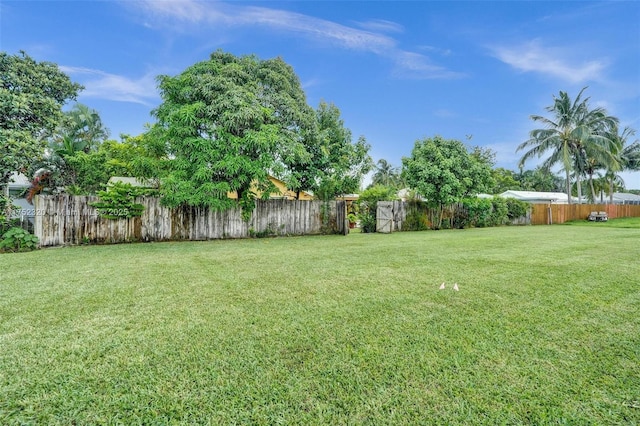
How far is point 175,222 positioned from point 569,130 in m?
25.3

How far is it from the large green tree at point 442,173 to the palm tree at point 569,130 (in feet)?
33.9

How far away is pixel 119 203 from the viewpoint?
804 cm

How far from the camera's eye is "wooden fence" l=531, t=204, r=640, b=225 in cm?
1808

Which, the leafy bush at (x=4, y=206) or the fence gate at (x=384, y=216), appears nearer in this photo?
the leafy bush at (x=4, y=206)

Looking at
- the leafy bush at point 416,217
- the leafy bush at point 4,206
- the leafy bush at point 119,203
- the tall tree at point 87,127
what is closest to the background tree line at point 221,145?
the leafy bush at point 4,206

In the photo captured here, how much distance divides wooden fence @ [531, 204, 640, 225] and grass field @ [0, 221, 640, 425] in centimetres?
1712

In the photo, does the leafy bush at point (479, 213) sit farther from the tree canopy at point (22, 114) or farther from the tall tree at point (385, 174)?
the tall tree at point (385, 174)

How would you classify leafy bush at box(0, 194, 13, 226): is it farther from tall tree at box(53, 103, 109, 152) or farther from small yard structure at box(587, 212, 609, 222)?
small yard structure at box(587, 212, 609, 222)

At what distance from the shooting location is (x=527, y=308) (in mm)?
2812

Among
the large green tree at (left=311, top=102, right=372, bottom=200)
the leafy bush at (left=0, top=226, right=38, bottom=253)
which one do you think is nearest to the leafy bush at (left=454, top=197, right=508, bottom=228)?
the large green tree at (left=311, top=102, right=372, bottom=200)

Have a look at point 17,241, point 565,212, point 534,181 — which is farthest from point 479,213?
point 534,181

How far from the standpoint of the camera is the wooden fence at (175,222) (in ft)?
24.3

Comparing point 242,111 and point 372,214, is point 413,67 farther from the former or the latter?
point 242,111

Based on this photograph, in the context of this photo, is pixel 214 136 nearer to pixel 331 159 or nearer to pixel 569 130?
pixel 331 159
